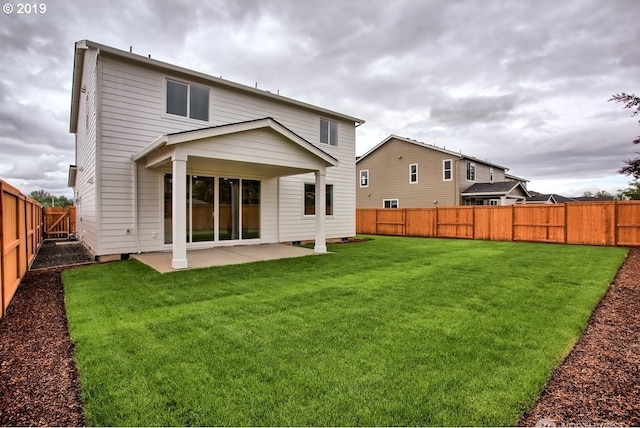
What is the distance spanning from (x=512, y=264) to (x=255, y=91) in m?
9.53

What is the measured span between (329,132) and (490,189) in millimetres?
13865

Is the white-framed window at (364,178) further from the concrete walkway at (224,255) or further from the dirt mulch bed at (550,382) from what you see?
the dirt mulch bed at (550,382)

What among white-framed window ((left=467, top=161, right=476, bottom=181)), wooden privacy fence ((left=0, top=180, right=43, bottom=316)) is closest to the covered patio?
wooden privacy fence ((left=0, top=180, right=43, bottom=316))

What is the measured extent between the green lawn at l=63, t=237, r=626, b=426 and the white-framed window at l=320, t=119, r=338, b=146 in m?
8.06

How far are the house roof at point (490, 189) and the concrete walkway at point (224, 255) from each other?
1607cm

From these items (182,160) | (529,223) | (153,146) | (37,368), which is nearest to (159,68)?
(153,146)

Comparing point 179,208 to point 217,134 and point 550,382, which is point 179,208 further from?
point 550,382

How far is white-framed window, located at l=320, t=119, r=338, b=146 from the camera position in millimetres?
13539

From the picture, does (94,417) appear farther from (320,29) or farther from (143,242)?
(320,29)

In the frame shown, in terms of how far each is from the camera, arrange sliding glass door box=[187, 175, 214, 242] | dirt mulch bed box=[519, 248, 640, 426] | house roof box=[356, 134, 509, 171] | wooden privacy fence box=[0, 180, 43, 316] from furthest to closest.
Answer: house roof box=[356, 134, 509, 171] → sliding glass door box=[187, 175, 214, 242] → wooden privacy fence box=[0, 180, 43, 316] → dirt mulch bed box=[519, 248, 640, 426]

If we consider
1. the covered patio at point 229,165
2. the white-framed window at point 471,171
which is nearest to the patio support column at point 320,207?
the covered patio at point 229,165

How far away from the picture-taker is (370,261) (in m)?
8.77

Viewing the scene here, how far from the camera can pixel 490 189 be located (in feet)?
71.7

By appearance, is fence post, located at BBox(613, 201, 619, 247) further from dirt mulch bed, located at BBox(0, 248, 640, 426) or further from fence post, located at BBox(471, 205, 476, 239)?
dirt mulch bed, located at BBox(0, 248, 640, 426)
